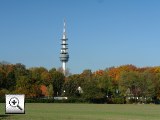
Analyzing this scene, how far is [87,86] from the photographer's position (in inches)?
5084

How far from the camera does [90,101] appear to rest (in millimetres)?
127562

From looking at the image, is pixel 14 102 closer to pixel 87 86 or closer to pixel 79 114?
pixel 79 114

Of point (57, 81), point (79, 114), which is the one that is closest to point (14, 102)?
point (79, 114)

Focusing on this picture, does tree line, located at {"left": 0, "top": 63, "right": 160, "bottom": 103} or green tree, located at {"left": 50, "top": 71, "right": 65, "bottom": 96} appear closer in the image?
tree line, located at {"left": 0, "top": 63, "right": 160, "bottom": 103}

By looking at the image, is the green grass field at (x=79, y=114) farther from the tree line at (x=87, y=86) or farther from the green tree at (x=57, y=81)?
the green tree at (x=57, y=81)

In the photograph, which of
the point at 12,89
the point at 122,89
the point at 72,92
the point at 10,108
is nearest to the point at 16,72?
the point at 12,89

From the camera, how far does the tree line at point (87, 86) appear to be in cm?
12565

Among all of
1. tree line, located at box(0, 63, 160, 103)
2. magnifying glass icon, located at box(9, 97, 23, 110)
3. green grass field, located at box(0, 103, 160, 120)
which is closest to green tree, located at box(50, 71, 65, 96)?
tree line, located at box(0, 63, 160, 103)

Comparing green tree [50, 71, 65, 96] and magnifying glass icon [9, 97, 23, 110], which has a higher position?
green tree [50, 71, 65, 96]

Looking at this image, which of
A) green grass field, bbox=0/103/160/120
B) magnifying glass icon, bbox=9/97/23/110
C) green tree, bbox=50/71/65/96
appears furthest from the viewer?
green tree, bbox=50/71/65/96

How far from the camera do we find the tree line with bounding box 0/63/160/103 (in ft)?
412

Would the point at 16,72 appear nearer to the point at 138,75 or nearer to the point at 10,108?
the point at 138,75

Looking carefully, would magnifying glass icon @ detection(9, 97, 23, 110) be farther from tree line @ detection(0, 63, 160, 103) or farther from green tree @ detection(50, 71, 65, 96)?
green tree @ detection(50, 71, 65, 96)

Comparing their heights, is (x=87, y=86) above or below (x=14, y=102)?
above
